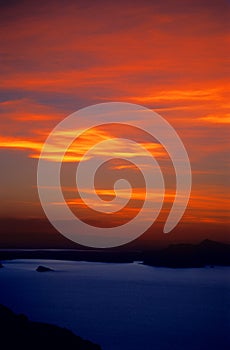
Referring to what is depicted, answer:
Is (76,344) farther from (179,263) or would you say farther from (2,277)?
(2,277)

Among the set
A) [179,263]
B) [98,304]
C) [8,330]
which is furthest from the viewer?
[98,304]

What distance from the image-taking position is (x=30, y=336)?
16.7 feet

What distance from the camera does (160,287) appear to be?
36.7 ft

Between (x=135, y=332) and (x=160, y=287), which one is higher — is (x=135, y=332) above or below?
below

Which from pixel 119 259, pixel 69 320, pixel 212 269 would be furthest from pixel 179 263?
pixel 69 320

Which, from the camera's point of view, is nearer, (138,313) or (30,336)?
(30,336)

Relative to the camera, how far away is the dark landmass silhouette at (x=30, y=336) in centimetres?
458

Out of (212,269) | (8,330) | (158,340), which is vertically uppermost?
(212,269)

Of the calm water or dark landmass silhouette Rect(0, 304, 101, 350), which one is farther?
the calm water

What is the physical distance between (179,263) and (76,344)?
300 cm

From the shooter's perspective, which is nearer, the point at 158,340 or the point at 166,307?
the point at 158,340

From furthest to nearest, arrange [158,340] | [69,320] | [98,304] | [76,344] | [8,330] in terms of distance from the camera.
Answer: [98,304] < [69,320] < [158,340] < [76,344] < [8,330]

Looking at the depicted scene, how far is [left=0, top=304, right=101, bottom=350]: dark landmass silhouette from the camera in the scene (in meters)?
4.58

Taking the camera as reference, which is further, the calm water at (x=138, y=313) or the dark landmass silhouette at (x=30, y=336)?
the calm water at (x=138, y=313)
